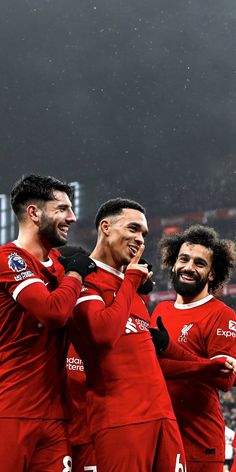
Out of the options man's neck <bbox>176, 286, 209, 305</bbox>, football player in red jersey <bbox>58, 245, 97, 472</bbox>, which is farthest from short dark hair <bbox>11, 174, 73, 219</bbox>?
man's neck <bbox>176, 286, 209, 305</bbox>

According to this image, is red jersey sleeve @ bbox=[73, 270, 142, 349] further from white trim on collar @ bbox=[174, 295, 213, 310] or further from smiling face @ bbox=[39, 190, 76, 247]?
white trim on collar @ bbox=[174, 295, 213, 310]

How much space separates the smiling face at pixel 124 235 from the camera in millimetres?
2664

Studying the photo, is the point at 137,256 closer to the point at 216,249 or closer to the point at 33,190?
the point at 33,190

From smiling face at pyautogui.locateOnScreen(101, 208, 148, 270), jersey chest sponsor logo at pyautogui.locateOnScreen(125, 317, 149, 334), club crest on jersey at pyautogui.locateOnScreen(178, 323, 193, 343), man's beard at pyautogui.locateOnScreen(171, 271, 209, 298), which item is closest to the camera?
jersey chest sponsor logo at pyautogui.locateOnScreen(125, 317, 149, 334)

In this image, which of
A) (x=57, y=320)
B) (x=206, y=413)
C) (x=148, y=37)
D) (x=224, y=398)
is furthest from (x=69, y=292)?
(x=148, y=37)

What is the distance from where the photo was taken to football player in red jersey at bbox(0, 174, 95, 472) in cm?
229

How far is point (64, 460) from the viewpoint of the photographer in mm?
2336

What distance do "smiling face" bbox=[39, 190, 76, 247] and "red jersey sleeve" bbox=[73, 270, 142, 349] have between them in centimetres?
22

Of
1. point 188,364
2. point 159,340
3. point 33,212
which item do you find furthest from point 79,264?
point 188,364

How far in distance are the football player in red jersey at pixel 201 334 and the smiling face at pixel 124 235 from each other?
628 millimetres

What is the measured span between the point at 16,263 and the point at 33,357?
317 mm

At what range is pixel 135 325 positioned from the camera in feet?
8.42

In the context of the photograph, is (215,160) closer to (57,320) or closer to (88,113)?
(88,113)

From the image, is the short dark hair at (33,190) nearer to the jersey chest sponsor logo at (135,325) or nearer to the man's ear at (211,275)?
the jersey chest sponsor logo at (135,325)
